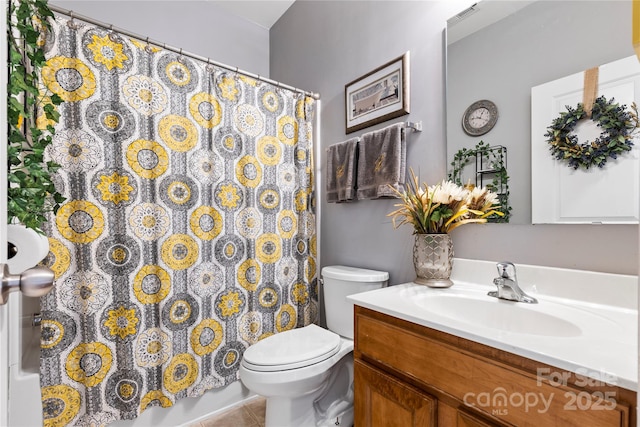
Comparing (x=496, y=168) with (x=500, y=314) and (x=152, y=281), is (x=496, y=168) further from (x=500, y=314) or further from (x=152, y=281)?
(x=152, y=281)

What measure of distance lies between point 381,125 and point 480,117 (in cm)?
52

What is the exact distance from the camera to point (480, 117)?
121cm

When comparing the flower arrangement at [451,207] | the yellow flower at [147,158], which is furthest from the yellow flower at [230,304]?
the flower arrangement at [451,207]

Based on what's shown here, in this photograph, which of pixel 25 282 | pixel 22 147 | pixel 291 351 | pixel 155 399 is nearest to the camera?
pixel 25 282

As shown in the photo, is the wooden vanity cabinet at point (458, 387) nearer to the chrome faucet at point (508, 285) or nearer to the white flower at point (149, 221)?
the chrome faucet at point (508, 285)

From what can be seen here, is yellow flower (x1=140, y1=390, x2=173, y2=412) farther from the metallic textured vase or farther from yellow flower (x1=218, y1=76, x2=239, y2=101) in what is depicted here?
yellow flower (x1=218, y1=76, x2=239, y2=101)

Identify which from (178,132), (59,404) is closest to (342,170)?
(178,132)

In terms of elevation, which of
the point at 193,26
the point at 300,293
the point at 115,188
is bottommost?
the point at 300,293

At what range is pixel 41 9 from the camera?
30.0 inches

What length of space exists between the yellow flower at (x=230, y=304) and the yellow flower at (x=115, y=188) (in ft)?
2.32

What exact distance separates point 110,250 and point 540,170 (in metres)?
1.77

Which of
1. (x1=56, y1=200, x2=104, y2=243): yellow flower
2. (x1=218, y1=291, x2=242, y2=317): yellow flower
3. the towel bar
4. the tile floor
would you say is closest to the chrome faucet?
the towel bar

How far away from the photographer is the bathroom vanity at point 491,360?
584mm

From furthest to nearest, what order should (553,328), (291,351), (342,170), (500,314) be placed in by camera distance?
(342,170) < (291,351) < (500,314) < (553,328)
